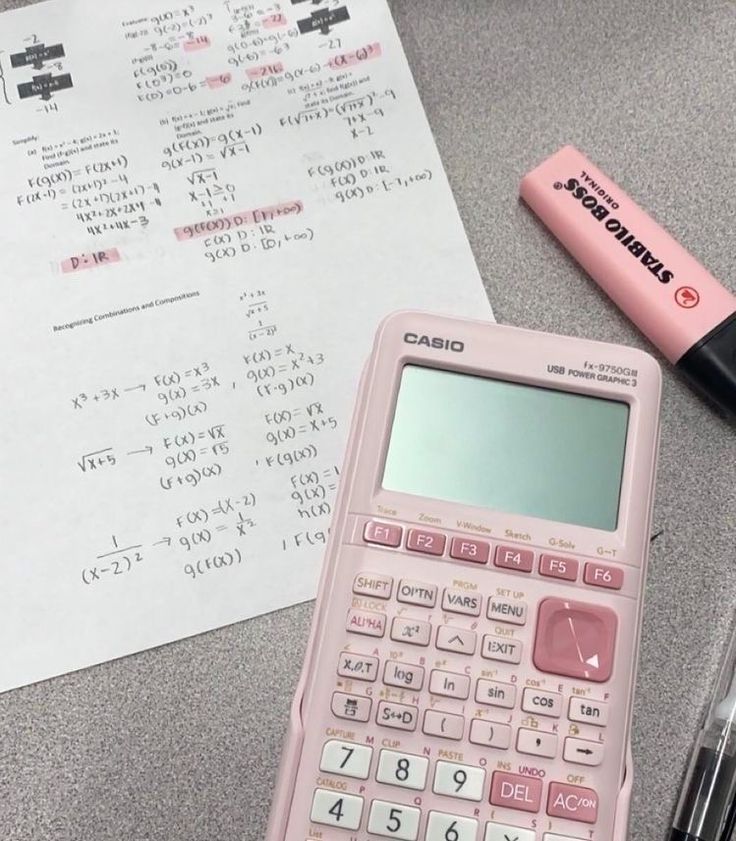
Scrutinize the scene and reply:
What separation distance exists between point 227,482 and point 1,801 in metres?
0.16

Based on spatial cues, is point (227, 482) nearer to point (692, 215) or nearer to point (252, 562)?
point (252, 562)

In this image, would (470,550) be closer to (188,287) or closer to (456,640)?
(456,640)

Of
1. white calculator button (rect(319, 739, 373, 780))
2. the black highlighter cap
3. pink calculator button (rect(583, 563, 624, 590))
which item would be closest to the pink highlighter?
the black highlighter cap

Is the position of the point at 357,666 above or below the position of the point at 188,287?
below

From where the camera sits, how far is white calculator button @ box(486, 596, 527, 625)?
1.02ft

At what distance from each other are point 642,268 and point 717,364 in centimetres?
6

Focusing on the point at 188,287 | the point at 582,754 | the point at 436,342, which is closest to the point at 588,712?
the point at 582,754

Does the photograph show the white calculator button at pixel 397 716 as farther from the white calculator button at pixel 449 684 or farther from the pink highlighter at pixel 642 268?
the pink highlighter at pixel 642 268

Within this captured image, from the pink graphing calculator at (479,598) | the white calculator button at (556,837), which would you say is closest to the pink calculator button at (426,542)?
the pink graphing calculator at (479,598)

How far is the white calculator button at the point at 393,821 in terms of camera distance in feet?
0.95

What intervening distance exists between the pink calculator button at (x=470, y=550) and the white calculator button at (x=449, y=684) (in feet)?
0.14

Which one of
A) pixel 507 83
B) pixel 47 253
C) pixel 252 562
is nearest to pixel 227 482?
pixel 252 562

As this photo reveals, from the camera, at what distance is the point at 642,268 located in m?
0.39

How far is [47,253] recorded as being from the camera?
0.41m
